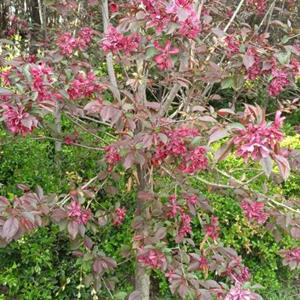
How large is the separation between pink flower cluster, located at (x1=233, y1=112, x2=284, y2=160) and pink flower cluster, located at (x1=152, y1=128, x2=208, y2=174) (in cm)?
48

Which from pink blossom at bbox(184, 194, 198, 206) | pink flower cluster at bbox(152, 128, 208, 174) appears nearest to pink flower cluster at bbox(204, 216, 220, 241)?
pink blossom at bbox(184, 194, 198, 206)

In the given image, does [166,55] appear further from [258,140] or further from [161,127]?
[258,140]

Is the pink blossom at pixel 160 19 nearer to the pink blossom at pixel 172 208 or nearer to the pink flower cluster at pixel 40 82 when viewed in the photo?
the pink flower cluster at pixel 40 82

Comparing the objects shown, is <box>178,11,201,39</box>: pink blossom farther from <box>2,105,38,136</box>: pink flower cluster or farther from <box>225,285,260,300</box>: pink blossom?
<box>225,285,260,300</box>: pink blossom

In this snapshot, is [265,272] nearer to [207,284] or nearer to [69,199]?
[207,284]

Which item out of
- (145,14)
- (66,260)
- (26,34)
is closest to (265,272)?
(66,260)

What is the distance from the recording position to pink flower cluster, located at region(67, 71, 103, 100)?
1.97 metres

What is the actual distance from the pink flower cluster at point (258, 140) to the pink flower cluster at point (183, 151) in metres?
0.48

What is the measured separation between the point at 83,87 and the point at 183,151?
0.49 m

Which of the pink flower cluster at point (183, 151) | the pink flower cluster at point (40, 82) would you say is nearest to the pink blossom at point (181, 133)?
the pink flower cluster at point (183, 151)

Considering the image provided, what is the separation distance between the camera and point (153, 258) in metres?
1.99

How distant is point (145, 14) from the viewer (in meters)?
1.80

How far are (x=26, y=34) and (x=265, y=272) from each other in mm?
2741

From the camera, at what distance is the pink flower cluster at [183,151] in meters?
1.84
